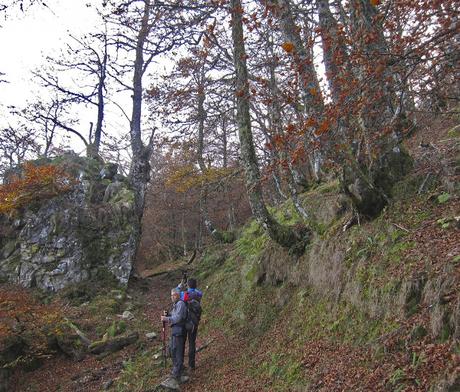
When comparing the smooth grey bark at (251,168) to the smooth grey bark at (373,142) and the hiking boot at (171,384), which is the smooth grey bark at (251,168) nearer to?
the smooth grey bark at (373,142)

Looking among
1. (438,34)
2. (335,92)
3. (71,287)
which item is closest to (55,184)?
(71,287)

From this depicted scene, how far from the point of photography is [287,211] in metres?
11.2

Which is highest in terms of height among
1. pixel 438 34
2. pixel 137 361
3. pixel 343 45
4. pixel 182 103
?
pixel 182 103

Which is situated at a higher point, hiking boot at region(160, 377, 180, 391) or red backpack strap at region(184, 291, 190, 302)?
red backpack strap at region(184, 291, 190, 302)

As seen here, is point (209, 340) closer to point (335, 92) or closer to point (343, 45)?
point (335, 92)

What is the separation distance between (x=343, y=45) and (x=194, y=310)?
5.51 m

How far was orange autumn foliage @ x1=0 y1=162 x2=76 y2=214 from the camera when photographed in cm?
1364

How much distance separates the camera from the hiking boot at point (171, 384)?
660cm

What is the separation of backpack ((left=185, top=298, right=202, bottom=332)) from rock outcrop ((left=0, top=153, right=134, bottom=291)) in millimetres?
6816

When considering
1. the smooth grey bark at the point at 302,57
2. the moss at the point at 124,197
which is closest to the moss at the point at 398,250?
the smooth grey bark at the point at 302,57

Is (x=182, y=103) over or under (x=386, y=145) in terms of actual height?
over

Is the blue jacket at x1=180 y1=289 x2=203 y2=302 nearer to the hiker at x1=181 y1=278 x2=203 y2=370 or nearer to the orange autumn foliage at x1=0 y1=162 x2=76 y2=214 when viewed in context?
the hiker at x1=181 y1=278 x2=203 y2=370

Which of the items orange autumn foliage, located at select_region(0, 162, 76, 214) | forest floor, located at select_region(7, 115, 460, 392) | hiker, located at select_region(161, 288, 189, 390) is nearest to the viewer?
forest floor, located at select_region(7, 115, 460, 392)

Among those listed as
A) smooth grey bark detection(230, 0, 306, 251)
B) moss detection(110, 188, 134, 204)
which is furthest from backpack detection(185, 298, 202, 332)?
moss detection(110, 188, 134, 204)
